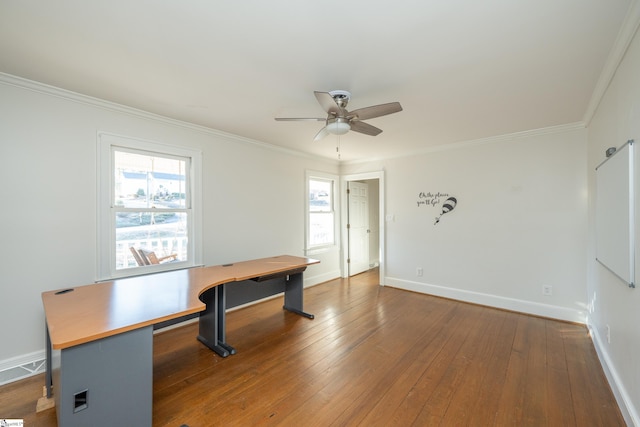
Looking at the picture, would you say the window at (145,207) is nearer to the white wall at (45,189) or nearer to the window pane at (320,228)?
the white wall at (45,189)

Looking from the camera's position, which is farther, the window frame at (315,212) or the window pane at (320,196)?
the window pane at (320,196)

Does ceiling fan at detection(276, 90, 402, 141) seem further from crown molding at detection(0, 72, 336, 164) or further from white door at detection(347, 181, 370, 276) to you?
white door at detection(347, 181, 370, 276)

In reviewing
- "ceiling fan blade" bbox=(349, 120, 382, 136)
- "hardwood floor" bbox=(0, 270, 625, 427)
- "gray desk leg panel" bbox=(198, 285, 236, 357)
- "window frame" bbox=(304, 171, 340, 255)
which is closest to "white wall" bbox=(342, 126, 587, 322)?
"hardwood floor" bbox=(0, 270, 625, 427)

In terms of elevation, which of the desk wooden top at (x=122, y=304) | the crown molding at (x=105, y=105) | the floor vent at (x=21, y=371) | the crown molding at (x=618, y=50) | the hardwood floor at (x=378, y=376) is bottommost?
the hardwood floor at (x=378, y=376)

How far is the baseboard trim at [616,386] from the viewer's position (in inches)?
64.1

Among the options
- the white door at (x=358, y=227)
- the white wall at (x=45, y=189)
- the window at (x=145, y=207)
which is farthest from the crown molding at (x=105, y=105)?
the white door at (x=358, y=227)

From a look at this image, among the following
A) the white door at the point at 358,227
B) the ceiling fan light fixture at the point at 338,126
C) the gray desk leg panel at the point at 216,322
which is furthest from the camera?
the white door at the point at 358,227

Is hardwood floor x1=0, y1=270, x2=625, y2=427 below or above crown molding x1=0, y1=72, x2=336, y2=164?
below

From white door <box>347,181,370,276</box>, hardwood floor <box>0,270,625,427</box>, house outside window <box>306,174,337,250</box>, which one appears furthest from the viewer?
white door <box>347,181,370,276</box>

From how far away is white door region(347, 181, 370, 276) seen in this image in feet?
18.5

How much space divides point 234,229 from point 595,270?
13.7 feet

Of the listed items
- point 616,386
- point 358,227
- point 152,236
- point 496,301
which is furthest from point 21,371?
point 496,301

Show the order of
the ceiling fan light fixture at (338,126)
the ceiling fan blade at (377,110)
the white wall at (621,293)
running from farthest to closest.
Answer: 1. the ceiling fan light fixture at (338,126)
2. the ceiling fan blade at (377,110)
3. the white wall at (621,293)

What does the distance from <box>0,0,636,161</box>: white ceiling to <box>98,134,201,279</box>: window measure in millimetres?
530
